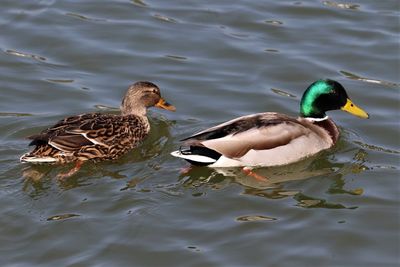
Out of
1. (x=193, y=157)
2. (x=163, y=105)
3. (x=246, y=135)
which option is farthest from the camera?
(x=163, y=105)

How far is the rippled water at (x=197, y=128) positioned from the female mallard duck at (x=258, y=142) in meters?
0.18

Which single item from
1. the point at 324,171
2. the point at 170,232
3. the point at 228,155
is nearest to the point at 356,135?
the point at 324,171

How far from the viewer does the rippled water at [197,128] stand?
354 inches

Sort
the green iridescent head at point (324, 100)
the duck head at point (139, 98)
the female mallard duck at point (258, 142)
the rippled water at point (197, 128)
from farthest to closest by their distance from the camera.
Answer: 1. the duck head at point (139, 98)
2. the green iridescent head at point (324, 100)
3. the female mallard duck at point (258, 142)
4. the rippled water at point (197, 128)

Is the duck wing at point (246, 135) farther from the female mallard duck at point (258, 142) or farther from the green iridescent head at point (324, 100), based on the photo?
the green iridescent head at point (324, 100)

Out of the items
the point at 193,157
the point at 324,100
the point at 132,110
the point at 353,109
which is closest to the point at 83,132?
the point at 132,110

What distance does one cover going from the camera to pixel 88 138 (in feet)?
35.1

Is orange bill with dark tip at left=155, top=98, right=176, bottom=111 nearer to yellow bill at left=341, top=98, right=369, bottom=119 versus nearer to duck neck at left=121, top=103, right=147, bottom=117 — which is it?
duck neck at left=121, top=103, right=147, bottom=117

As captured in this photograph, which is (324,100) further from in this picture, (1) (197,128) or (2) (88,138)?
(2) (88,138)

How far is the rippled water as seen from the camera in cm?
900

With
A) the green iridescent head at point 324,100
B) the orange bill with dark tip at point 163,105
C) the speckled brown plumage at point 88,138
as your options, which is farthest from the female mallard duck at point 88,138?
the green iridescent head at point 324,100

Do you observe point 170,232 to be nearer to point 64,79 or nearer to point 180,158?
point 180,158

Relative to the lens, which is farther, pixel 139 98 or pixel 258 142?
pixel 139 98

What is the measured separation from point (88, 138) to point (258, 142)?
1.90 m
